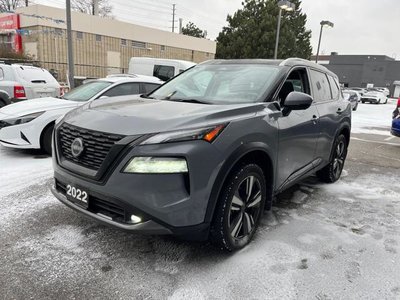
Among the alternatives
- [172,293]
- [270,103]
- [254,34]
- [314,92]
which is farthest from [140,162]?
[254,34]

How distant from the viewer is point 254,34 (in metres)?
27.5

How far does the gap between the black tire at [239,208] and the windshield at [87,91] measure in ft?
14.2

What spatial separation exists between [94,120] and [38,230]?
1.38 meters

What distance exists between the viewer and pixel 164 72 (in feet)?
45.3

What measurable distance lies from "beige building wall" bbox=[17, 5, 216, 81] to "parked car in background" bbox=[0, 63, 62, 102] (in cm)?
1391

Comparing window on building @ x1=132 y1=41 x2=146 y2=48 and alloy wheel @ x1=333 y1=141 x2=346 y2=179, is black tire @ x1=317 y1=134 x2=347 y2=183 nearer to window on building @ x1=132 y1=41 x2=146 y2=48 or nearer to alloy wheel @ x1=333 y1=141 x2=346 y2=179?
alloy wheel @ x1=333 y1=141 x2=346 y2=179

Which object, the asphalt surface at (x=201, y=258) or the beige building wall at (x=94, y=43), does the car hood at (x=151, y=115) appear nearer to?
the asphalt surface at (x=201, y=258)

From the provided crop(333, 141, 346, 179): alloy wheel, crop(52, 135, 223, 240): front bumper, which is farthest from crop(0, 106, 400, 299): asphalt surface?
crop(333, 141, 346, 179): alloy wheel

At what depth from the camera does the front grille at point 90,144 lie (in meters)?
2.62

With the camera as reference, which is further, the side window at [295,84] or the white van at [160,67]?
the white van at [160,67]

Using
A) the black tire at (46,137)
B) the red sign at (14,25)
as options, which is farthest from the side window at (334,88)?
the red sign at (14,25)

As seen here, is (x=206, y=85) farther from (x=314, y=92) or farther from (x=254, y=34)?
(x=254, y=34)

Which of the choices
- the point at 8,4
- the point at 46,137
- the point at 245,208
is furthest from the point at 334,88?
the point at 8,4

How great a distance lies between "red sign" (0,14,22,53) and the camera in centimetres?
2333
